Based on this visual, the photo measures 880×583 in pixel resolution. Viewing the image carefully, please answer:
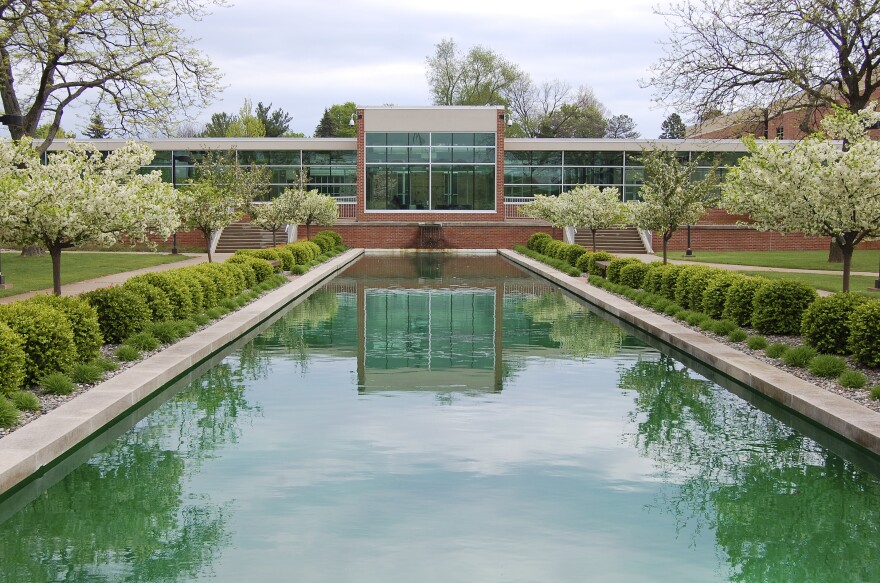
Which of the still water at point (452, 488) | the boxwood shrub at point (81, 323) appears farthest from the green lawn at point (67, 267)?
the still water at point (452, 488)

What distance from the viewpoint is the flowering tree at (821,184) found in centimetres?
1228

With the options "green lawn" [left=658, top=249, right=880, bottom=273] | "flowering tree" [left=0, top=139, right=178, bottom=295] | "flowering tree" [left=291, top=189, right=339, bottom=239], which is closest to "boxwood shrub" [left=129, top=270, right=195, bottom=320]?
"flowering tree" [left=0, top=139, right=178, bottom=295]

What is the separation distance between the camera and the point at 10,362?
8.52 metres

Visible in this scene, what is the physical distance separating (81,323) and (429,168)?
1443 inches

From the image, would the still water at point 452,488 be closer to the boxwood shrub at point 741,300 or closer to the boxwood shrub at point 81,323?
the boxwood shrub at point 81,323

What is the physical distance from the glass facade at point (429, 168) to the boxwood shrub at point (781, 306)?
3328 cm

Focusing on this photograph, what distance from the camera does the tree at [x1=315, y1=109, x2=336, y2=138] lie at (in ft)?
282

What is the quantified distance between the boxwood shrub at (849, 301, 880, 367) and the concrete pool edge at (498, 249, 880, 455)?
87 cm

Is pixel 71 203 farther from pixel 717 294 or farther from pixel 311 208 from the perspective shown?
pixel 311 208

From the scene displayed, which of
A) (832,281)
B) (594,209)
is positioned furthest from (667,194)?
(594,209)

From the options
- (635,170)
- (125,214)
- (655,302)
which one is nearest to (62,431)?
(125,214)

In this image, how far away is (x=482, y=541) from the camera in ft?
18.6

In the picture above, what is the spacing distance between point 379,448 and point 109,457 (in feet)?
7.32

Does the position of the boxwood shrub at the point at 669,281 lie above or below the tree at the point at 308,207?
below
